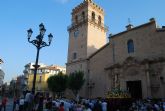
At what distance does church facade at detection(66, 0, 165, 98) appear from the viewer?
23266 mm

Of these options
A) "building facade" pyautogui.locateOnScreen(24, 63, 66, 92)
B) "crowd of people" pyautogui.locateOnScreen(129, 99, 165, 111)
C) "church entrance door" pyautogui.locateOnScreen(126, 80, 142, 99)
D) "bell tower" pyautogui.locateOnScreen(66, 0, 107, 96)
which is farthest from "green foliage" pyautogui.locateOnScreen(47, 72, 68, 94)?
"building facade" pyautogui.locateOnScreen(24, 63, 66, 92)

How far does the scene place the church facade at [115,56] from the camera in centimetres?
2327

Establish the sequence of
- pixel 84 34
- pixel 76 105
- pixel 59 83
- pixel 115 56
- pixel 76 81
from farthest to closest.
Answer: pixel 84 34
pixel 59 83
pixel 76 81
pixel 115 56
pixel 76 105

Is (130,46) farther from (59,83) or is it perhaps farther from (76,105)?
(76,105)

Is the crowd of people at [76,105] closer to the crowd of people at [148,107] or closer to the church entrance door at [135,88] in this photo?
the crowd of people at [148,107]

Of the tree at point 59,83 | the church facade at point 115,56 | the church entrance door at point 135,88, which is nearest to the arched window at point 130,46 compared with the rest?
the church facade at point 115,56

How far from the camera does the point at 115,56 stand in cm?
2817

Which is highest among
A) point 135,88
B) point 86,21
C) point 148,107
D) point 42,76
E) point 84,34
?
point 86,21

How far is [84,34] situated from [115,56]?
8.45 meters

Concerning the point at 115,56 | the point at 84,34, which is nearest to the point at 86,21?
the point at 84,34

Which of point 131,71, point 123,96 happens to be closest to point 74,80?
point 131,71

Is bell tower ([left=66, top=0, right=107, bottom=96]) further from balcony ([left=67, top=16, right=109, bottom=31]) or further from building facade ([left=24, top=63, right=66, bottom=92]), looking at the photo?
building facade ([left=24, top=63, right=66, bottom=92])

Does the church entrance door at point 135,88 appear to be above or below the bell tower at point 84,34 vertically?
below

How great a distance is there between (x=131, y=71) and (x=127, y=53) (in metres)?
2.78
